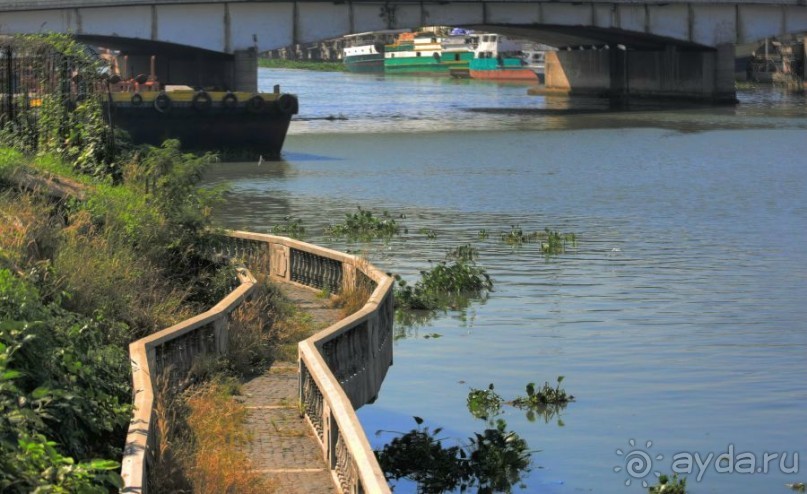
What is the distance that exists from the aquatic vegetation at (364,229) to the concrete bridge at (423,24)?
992 inches

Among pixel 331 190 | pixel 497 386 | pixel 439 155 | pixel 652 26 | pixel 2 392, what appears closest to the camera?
pixel 2 392

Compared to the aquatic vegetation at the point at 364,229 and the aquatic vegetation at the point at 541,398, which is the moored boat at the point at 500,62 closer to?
the aquatic vegetation at the point at 364,229

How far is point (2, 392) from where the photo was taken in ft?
29.7

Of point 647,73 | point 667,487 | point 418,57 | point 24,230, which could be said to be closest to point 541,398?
point 667,487

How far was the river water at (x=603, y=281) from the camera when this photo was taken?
16.2 metres

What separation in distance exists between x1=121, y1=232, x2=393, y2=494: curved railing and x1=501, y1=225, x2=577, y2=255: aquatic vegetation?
9.57 metres

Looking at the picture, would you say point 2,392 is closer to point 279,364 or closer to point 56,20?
point 279,364

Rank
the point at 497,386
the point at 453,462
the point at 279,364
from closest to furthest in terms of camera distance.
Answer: the point at 453,462 → the point at 279,364 → the point at 497,386

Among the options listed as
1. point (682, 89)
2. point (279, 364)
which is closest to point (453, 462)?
point (279, 364)

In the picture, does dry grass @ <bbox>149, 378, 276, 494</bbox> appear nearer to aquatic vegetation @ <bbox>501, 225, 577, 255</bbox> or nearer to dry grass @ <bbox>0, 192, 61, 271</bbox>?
dry grass @ <bbox>0, 192, 61, 271</bbox>

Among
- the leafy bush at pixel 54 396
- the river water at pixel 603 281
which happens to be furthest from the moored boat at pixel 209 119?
the leafy bush at pixel 54 396

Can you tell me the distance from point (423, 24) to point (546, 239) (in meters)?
45.4

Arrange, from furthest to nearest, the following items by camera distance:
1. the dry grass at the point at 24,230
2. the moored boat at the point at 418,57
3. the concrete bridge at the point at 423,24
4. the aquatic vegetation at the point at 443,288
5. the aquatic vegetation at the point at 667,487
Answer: the moored boat at the point at 418,57, the concrete bridge at the point at 423,24, the aquatic vegetation at the point at 443,288, the dry grass at the point at 24,230, the aquatic vegetation at the point at 667,487

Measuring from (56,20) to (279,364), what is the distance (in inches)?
2119
